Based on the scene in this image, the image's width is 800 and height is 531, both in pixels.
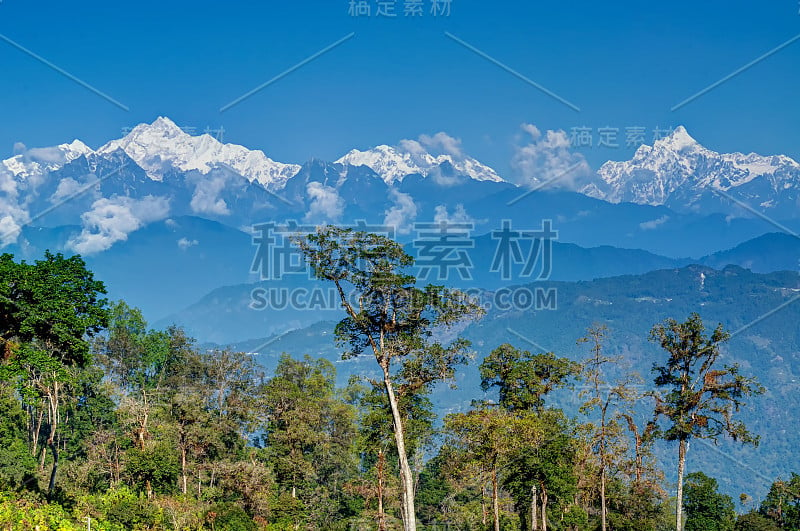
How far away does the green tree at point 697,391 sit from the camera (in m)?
31.8

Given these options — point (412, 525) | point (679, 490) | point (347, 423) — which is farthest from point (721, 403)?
point (347, 423)

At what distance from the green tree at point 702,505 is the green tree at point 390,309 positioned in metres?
30.6

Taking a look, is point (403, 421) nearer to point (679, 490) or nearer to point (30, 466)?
point (679, 490)

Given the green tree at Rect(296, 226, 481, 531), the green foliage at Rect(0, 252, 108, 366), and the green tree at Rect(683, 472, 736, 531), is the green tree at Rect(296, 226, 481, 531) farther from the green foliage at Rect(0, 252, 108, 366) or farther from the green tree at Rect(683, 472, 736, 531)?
the green tree at Rect(683, 472, 736, 531)

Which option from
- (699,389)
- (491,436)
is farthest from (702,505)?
(491,436)

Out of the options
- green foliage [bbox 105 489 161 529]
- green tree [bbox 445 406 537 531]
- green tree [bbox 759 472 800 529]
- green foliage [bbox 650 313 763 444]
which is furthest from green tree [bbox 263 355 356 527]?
green tree [bbox 759 472 800 529]

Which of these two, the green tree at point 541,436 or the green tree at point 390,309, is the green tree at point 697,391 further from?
the green tree at point 390,309

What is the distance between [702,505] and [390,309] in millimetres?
35037

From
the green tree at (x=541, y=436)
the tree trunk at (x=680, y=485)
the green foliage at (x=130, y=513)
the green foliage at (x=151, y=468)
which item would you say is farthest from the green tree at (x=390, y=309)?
the green foliage at (x=151, y=468)

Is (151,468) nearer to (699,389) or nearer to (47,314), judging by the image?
(47,314)

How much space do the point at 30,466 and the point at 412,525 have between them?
31.1m

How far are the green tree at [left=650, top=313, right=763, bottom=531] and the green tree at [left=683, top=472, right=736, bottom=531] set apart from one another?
20020 millimetres

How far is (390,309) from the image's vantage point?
27641 millimetres

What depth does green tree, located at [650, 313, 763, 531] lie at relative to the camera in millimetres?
31781
